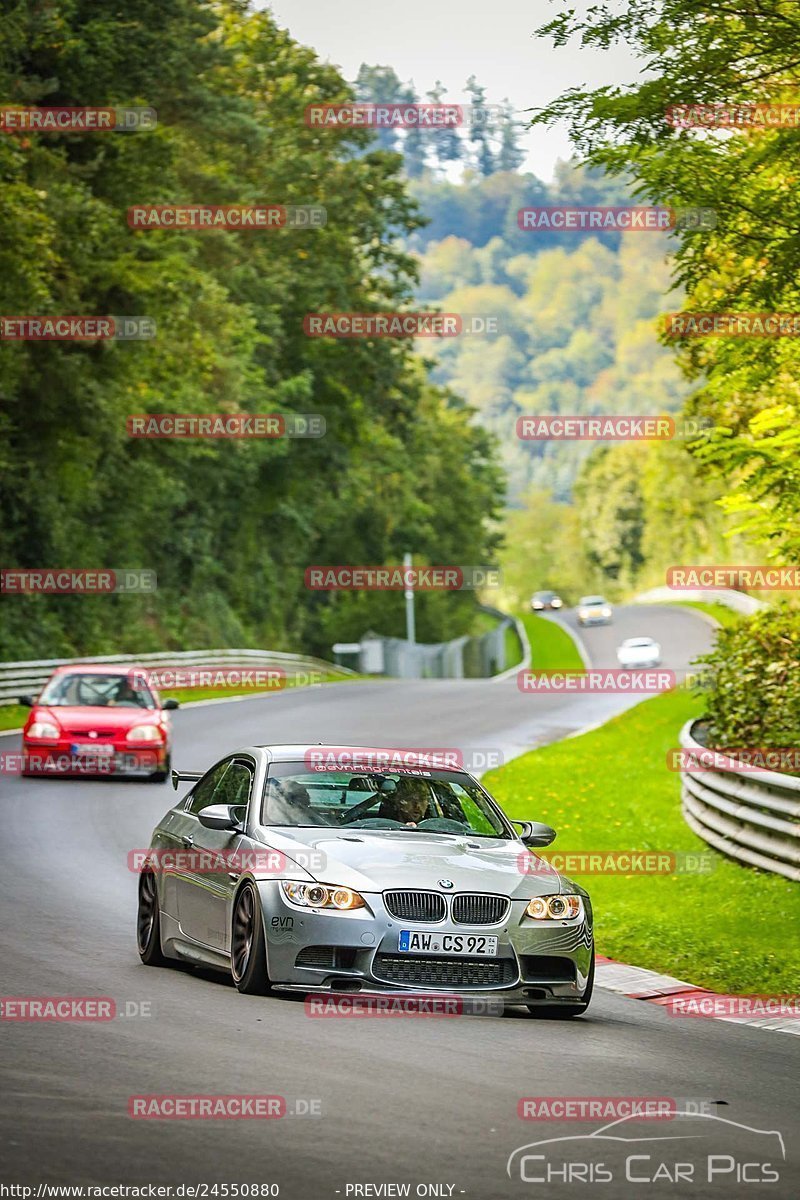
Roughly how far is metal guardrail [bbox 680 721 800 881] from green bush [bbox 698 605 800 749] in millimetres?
1366

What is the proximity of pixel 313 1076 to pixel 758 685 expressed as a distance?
14.8m

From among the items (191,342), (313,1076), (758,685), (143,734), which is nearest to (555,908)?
(313,1076)

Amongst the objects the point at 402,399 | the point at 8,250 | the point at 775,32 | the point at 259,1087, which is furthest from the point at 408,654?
the point at 259,1087

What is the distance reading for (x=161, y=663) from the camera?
2055 inches

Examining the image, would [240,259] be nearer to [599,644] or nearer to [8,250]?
[8,250]

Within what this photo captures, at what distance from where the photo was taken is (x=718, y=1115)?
24.0 ft

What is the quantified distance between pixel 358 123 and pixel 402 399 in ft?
33.0

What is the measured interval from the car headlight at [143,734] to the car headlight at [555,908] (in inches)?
580

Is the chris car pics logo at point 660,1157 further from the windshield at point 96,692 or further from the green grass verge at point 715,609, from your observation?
the green grass verge at point 715,609

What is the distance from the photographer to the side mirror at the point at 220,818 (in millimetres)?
10445

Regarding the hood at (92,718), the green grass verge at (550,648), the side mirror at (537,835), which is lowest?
the green grass verge at (550,648)

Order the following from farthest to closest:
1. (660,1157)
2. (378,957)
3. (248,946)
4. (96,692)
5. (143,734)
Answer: (96,692), (143,734), (248,946), (378,957), (660,1157)

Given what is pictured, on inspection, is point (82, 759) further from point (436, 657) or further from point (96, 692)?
point (436, 657)

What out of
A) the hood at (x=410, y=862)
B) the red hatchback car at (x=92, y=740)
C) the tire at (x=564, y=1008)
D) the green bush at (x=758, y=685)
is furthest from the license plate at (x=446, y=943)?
the red hatchback car at (x=92, y=740)
